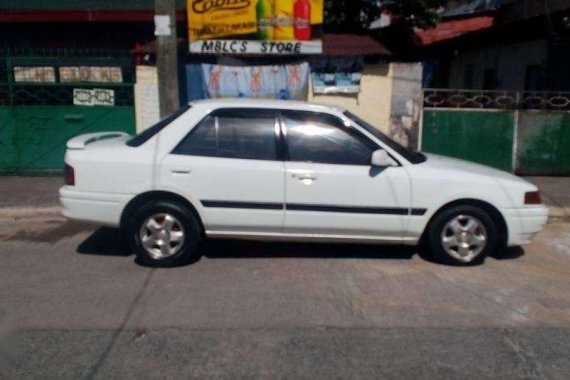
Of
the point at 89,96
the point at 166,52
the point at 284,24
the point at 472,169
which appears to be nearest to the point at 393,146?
the point at 472,169

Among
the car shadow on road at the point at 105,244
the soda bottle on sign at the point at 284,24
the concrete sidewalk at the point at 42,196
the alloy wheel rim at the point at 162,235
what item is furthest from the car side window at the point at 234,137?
the soda bottle on sign at the point at 284,24

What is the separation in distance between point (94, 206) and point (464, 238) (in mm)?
3535

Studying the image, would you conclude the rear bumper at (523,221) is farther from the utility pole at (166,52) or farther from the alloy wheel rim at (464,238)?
the utility pole at (166,52)

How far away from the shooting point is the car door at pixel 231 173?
6.05 meters

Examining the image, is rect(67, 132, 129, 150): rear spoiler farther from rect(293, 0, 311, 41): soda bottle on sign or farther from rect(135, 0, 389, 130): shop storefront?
rect(293, 0, 311, 41): soda bottle on sign

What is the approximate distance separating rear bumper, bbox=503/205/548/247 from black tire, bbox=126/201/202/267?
2.98 meters

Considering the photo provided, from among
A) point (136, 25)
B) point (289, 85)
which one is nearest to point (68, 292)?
point (289, 85)

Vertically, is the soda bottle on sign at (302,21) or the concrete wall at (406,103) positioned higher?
the soda bottle on sign at (302,21)

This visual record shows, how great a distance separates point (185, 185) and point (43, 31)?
7802mm

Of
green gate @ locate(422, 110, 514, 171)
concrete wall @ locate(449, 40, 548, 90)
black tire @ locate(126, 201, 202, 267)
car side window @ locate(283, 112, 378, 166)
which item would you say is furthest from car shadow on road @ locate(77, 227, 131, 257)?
concrete wall @ locate(449, 40, 548, 90)

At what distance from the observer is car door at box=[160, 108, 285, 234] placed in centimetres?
605

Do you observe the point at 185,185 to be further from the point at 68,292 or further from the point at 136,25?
the point at 136,25

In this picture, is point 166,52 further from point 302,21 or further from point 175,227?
point 175,227

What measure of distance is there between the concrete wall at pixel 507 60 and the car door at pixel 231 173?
9.72m
